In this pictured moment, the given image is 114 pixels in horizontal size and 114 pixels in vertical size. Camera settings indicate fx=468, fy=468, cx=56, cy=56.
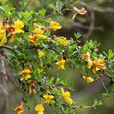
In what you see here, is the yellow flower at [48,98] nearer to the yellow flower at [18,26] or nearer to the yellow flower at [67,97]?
the yellow flower at [67,97]

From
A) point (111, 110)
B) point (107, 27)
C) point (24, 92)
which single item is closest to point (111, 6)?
point (107, 27)

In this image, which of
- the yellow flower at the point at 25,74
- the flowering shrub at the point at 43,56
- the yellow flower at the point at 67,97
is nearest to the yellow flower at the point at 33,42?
the flowering shrub at the point at 43,56

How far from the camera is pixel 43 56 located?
1688 millimetres

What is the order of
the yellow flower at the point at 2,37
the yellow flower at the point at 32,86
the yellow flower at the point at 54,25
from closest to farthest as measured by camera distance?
1. the yellow flower at the point at 2,37
2. the yellow flower at the point at 54,25
3. the yellow flower at the point at 32,86

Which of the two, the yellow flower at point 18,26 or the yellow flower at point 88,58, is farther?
the yellow flower at point 88,58

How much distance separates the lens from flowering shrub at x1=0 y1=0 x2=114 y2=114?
1598 mm

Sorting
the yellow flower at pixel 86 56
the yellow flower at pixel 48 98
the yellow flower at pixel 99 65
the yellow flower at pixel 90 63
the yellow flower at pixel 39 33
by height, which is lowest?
the yellow flower at pixel 48 98

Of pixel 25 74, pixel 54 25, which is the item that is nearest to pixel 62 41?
pixel 54 25

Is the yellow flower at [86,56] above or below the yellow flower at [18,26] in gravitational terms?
below

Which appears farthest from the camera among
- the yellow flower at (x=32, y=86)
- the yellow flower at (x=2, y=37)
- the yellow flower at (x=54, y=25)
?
the yellow flower at (x=32, y=86)

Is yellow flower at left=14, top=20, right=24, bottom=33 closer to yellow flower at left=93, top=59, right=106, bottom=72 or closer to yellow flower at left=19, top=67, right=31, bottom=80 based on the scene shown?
yellow flower at left=19, top=67, right=31, bottom=80

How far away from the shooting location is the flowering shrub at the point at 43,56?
5.24 ft

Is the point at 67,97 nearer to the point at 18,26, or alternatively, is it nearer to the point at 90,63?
the point at 90,63

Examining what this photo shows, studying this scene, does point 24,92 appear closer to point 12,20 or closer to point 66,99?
point 66,99
